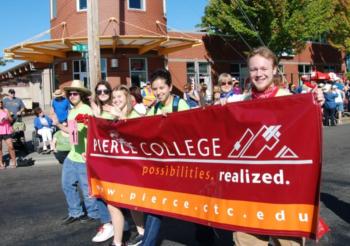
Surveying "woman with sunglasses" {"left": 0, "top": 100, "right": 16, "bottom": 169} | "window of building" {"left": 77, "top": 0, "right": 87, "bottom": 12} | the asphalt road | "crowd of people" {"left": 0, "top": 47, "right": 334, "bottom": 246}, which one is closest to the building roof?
"window of building" {"left": 77, "top": 0, "right": 87, "bottom": 12}

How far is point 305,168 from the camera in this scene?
3.41 meters

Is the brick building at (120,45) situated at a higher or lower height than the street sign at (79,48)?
higher

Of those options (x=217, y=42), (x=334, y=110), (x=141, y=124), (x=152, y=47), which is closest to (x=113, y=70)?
(x=152, y=47)

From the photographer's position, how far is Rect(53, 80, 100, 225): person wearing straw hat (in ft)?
19.1

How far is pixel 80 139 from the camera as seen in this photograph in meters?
5.80

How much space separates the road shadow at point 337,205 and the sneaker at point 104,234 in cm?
272

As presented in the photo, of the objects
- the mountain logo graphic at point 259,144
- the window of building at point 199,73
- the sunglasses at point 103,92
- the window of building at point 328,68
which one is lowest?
the mountain logo graphic at point 259,144

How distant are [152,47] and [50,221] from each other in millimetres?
17904

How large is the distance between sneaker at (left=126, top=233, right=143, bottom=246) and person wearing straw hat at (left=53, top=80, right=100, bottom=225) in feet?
2.59

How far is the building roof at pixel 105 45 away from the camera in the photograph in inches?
854

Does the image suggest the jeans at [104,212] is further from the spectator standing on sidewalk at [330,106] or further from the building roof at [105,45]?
the building roof at [105,45]

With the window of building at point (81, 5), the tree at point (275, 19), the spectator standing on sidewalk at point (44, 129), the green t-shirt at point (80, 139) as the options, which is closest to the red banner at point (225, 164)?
the green t-shirt at point (80, 139)

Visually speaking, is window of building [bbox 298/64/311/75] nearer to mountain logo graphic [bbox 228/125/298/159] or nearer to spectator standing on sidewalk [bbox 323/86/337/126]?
spectator standing on sidewalk [bbox 323/86/337/126]

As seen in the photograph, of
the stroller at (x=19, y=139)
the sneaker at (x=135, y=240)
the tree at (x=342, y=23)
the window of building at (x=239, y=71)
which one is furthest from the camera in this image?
the window of building at (x=239, y=71)
